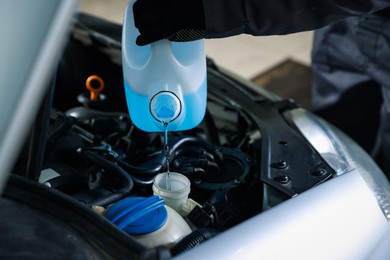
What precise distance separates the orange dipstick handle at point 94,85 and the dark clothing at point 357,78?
0.77m

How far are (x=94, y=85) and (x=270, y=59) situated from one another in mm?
1641

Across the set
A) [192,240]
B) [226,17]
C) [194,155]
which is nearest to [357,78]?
[194,155]

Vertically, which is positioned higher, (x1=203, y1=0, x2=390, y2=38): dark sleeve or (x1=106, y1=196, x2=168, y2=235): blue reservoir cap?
(x1=203, y1=0, x2=390, y2=38): dark sleeve

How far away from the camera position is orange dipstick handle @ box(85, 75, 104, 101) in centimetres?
147

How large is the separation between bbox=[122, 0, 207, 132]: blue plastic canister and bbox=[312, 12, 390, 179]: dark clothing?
764 mm

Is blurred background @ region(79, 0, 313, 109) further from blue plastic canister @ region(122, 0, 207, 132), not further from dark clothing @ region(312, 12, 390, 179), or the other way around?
blue plastic canister @ region(122, 0, 207, 132)

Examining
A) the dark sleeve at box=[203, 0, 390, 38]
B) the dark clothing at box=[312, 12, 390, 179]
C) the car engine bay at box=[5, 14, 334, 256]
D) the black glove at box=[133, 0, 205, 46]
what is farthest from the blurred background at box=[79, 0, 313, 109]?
the black glove at box=[133, 0, 205, 46]

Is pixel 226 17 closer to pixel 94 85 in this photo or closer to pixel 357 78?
pixel 94 85

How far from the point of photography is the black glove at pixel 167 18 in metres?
1.01

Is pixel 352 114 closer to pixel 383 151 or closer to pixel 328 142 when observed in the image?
pixel 383 151

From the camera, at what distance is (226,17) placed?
104cm

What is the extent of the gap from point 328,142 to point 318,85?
76 centimetres

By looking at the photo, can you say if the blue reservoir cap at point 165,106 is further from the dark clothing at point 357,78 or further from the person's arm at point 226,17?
the dark clothing at point 357,78

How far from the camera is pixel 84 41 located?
1.69m
